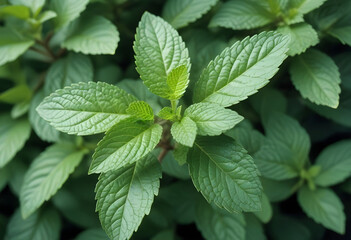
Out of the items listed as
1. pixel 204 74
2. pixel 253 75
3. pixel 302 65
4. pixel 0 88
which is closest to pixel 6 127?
pixel 0 88

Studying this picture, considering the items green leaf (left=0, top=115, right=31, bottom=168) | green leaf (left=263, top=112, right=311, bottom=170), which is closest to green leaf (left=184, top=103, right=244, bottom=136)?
green leaf (left=263, top=112, right=311, bottom=170)

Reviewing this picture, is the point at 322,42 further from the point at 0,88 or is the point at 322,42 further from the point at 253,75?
the point at 0,88

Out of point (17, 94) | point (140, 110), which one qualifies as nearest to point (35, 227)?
point (17, 94)

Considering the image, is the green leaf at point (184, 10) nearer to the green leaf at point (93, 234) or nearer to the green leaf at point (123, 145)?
the green leaf at point (123, 145)

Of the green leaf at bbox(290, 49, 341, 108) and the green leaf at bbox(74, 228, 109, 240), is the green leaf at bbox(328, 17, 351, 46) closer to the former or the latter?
the green leaf at bbox(290, 49, 341, 108)

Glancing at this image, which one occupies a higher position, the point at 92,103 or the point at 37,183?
the point at 92,103

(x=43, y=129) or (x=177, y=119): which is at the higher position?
(x=177, y=119)

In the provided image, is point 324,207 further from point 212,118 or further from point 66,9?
point 66,9
